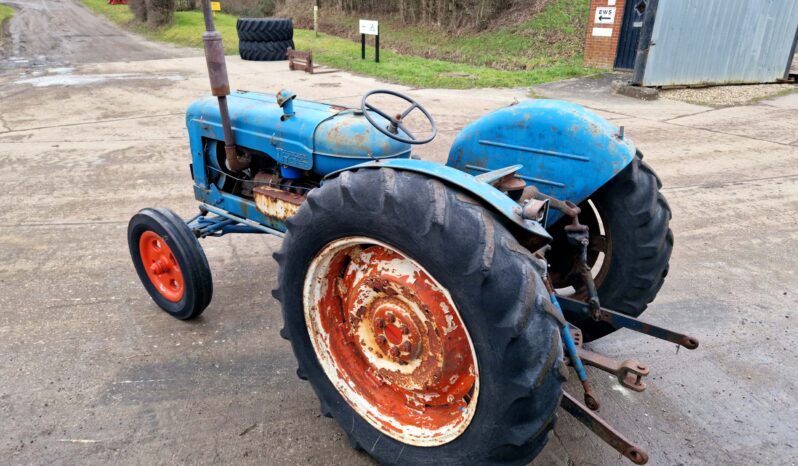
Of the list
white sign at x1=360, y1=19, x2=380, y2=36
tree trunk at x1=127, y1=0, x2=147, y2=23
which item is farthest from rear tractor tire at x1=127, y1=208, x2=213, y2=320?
tree trunk at x1=127, y1=0, x2=147, y2=23

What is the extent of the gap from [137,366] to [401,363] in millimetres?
1520

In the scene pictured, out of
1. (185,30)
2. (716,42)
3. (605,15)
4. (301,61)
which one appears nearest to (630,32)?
(605,15)

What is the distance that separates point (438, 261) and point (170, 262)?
2.08 m

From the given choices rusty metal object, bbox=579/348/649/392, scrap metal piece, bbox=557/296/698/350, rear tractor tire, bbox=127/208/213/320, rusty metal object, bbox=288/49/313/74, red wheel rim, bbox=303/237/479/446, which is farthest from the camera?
rusty metal object, bbox=288/49/313/74

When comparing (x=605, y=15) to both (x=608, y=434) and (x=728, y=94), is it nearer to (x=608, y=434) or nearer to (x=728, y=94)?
(x=728, y=94)

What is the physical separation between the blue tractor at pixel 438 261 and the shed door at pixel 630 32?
435 inches

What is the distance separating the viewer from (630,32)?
12.1m

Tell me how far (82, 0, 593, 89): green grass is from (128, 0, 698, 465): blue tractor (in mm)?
8573

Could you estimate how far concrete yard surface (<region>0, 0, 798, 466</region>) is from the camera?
230cm

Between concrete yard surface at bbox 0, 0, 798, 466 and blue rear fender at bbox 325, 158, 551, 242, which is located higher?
blue rear fender at bbox 325, 158, 551, 242

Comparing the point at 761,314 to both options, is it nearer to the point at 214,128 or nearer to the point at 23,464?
the point at 214,128

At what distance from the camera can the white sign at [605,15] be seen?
12.3m

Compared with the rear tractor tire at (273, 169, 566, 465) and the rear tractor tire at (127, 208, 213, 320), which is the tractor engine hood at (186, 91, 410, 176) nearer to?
the rear tractor tire at (127, 208, 213, 320)

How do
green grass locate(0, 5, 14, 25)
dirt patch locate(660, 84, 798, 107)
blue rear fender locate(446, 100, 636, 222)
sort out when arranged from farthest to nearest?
green grass locate(0, 5, 14, 25)
dirt patch locate(660, 84, 798, 107)
blue rear fender locate(446, 100, 636, 222)
